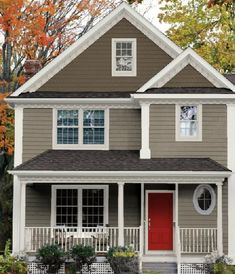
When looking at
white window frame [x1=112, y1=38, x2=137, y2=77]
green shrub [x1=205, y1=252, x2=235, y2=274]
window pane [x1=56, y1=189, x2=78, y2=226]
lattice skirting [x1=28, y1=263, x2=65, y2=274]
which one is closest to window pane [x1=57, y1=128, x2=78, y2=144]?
window pane [x1=56, y1=189, x2=78, y2=226]

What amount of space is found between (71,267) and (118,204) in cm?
288

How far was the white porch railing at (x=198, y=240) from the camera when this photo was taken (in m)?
25.9

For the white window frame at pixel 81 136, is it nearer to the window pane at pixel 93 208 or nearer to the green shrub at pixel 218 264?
the window pane at pixel 93 208

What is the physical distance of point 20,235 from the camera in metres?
25.7

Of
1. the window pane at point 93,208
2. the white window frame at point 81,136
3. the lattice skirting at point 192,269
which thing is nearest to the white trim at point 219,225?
the lattice skirting at point 192,269

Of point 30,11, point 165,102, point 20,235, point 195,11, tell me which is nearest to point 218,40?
point 195,11

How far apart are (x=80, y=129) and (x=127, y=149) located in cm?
196

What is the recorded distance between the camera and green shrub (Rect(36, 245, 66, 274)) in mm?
24281

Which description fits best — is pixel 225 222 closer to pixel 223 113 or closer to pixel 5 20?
pixel 223 113

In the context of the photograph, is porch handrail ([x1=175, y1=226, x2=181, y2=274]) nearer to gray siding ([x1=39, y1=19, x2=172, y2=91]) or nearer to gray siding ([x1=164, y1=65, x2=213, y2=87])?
gray siding ([x1=164, y1=65, x2=213, y2=87])

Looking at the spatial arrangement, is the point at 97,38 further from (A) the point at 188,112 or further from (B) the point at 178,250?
(B) the point at 178,250

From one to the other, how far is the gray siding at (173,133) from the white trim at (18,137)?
496 cm

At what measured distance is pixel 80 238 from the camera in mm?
25734

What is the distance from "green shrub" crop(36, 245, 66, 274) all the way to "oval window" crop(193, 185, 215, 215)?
17.5 ft
